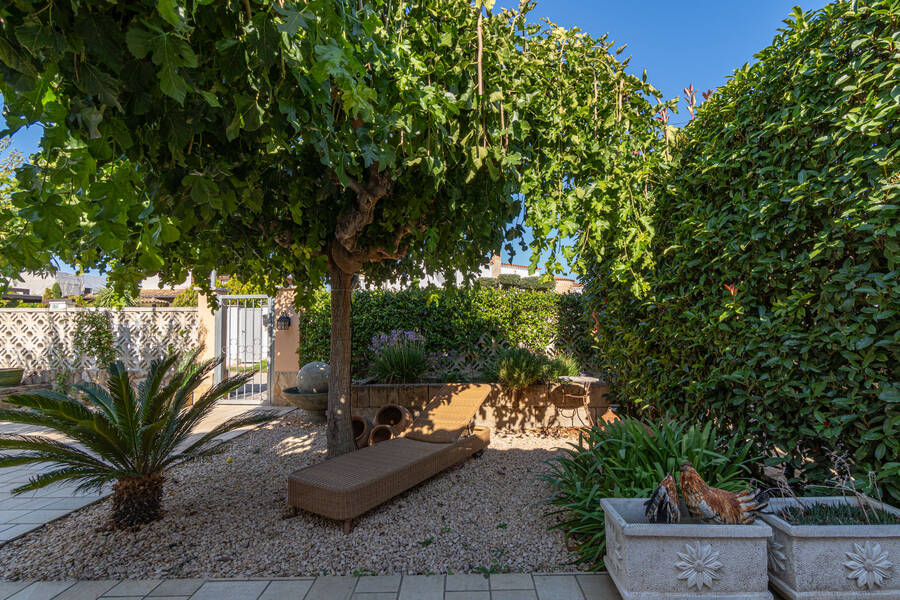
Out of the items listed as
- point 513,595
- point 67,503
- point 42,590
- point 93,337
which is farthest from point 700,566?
point 93,337

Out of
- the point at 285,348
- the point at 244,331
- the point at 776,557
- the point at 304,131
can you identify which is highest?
the point at 304,131

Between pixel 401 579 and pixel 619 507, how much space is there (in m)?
1.44

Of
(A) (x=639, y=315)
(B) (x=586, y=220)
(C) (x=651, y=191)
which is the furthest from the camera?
(A) (x=639, y=315)

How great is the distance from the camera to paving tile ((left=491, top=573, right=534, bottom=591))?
2592 mm

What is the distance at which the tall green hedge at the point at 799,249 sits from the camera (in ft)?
7.50

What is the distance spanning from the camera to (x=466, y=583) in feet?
8.70

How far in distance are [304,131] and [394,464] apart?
2.89 metres

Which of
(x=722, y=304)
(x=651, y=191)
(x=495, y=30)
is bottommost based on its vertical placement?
(x=722, y=304)

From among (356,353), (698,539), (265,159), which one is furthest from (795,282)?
(356,353)

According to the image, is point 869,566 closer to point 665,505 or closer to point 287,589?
point 665,505

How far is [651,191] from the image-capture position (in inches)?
155

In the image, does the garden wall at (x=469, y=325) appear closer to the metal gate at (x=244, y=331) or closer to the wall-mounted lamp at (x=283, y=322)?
the wall-mounted lamp at (x=283, y=322)

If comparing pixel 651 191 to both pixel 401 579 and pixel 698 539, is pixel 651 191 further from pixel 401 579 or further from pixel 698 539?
pixel 401 579

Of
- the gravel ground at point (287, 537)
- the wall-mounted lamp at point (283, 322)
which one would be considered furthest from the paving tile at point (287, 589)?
the wall-mounted lamp at point (283, 322)
